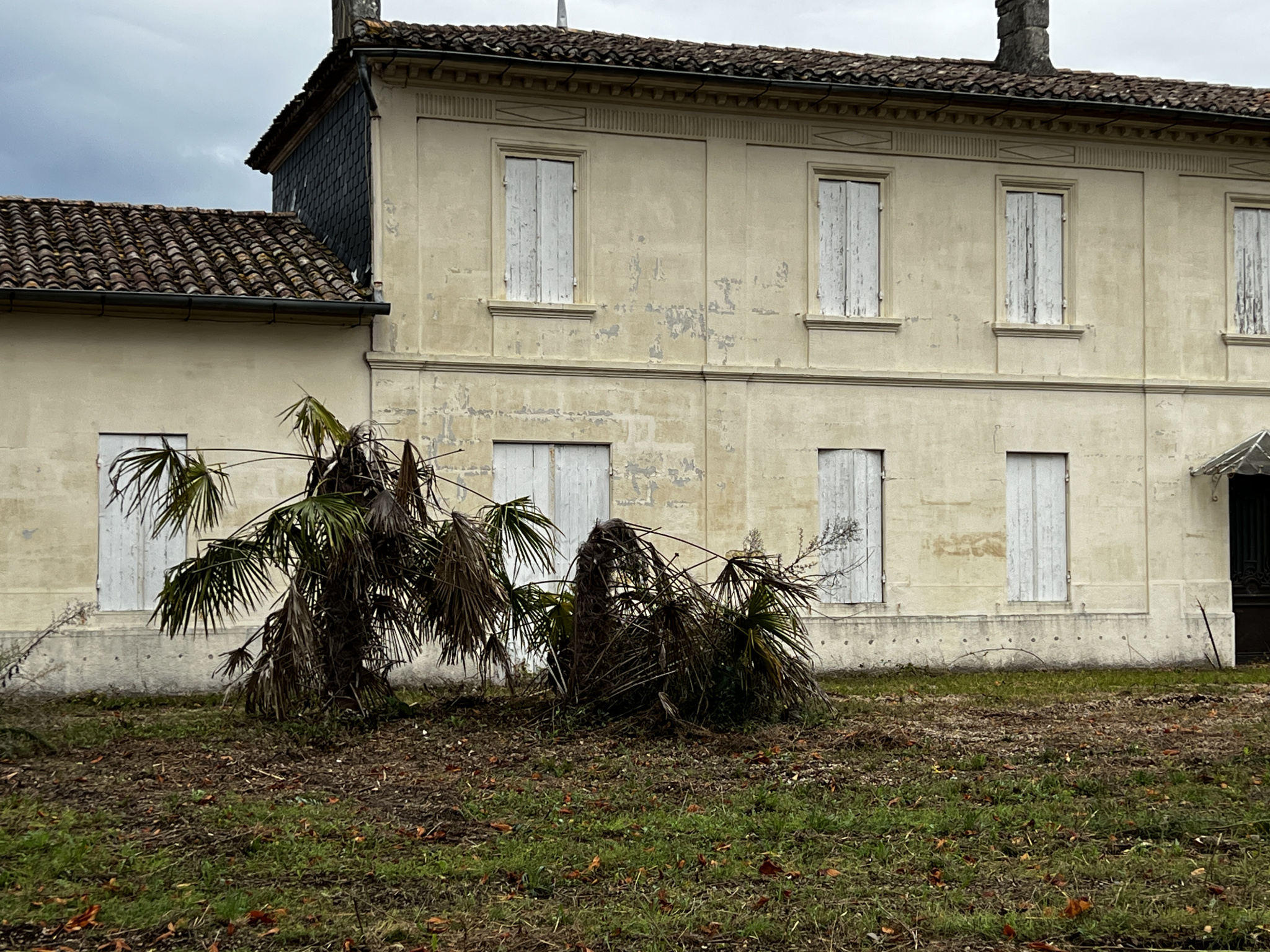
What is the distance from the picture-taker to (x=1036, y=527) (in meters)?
16.6

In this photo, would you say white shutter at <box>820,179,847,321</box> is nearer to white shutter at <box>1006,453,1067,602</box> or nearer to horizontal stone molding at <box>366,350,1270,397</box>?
horizontal stone molding at <box>366,350,1270,397</box>

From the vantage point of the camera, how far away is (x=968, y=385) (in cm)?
1644

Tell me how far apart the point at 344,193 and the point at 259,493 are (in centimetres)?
362

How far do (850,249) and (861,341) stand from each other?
108cm

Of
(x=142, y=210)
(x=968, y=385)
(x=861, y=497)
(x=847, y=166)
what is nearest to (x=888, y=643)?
(x=861, y=497)

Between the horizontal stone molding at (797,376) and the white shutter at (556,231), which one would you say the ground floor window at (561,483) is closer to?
the horizontal stone molding at (797,376)

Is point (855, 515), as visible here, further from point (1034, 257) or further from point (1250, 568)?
point (1250, 568)

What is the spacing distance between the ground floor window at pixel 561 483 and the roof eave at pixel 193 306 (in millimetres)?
2130

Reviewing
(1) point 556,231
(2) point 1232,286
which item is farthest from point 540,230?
(2) point 1232,286

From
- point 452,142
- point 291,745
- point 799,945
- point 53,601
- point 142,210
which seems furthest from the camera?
point 142,210

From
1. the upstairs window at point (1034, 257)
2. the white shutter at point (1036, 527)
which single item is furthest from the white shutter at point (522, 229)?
the white shutter at point (1036, 527)

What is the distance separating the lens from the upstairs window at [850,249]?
16141mm

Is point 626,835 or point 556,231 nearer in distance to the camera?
point 626,835

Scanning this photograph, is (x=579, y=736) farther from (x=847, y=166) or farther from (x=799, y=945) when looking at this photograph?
(x=847, y=166)
